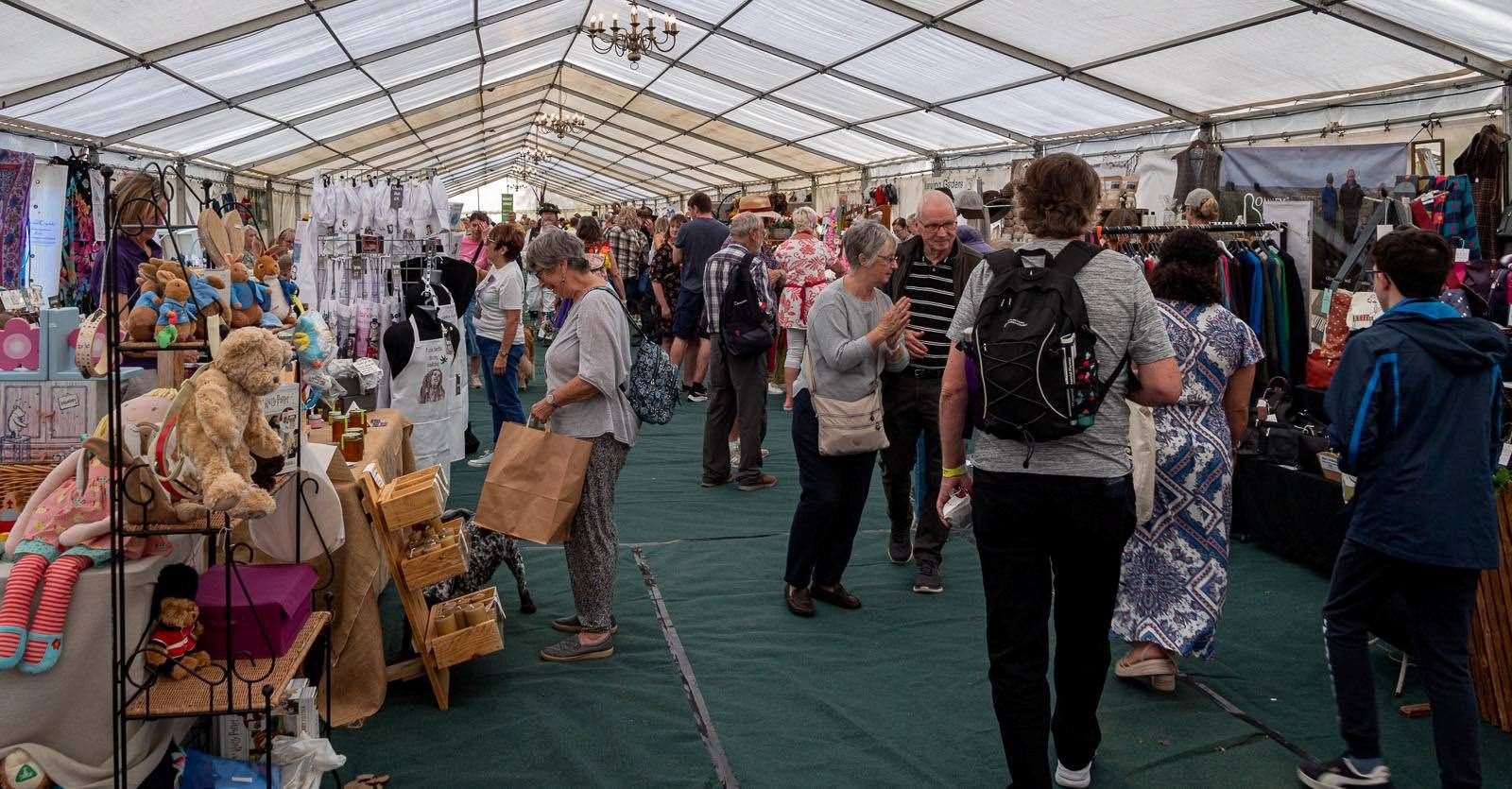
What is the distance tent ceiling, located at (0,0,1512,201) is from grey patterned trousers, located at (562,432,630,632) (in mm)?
5162

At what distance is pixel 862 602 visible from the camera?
4.27 meters

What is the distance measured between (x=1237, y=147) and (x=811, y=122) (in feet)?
24.2

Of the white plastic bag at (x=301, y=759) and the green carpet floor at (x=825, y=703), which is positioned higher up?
the white plastic bag at (x=301, y=759)

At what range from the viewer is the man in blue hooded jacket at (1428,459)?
97.0 inches

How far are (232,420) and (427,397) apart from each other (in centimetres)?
339

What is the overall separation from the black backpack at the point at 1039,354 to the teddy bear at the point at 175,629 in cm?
164

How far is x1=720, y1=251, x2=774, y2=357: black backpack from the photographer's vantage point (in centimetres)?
591

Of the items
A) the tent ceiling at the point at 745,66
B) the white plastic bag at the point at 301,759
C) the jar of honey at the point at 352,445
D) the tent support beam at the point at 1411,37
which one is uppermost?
the tent ceiling at the point at 745,66

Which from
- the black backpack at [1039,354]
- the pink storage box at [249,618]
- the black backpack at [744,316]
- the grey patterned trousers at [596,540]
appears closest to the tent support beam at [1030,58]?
the black backpack at [744,316]

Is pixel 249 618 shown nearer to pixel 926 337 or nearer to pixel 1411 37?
pixel 926 337

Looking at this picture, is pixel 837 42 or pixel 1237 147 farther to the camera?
pixel 837 42

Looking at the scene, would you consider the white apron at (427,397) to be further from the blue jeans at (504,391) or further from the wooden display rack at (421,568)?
the wooden display rack at (421,568)

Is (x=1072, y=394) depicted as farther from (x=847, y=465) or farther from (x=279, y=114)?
(x=279, y=114)

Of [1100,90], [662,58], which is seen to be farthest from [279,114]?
[1100,90]
